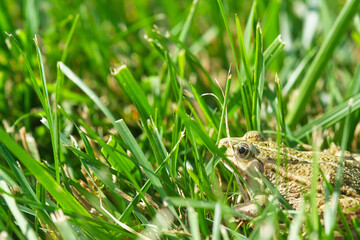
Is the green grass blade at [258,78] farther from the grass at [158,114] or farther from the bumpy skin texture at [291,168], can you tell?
the bumpy skin texture at [291,168]

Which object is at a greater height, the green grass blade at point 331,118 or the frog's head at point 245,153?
the frog's head at point 245,153

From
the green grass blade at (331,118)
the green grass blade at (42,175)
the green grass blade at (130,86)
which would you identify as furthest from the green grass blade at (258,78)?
the green grass blade at (42,175)

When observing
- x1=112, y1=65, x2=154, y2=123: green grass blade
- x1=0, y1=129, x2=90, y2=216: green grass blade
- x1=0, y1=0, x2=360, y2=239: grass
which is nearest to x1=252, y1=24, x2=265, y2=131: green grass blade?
x1=0, y1=0, x2=360, y2=239: grass

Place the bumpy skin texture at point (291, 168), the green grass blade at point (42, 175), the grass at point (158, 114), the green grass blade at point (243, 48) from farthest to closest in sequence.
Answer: the green grass blade at point (243, 48), the bumpy skin texture at point (291, 168), the grass at point (158, 114), the green grass blade at point (42, 175)

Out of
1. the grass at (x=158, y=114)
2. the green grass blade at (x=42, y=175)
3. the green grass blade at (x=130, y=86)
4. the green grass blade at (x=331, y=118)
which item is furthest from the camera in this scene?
the green grass blade at (x=331, y=118)

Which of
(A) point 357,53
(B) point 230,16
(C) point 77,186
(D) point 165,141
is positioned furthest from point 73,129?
(A) point 357,53

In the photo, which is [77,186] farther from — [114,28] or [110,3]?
[110,3]

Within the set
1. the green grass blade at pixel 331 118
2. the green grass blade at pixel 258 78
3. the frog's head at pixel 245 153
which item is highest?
the green grass blade at pixel 258 78

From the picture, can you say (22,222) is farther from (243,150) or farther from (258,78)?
(258,78)
